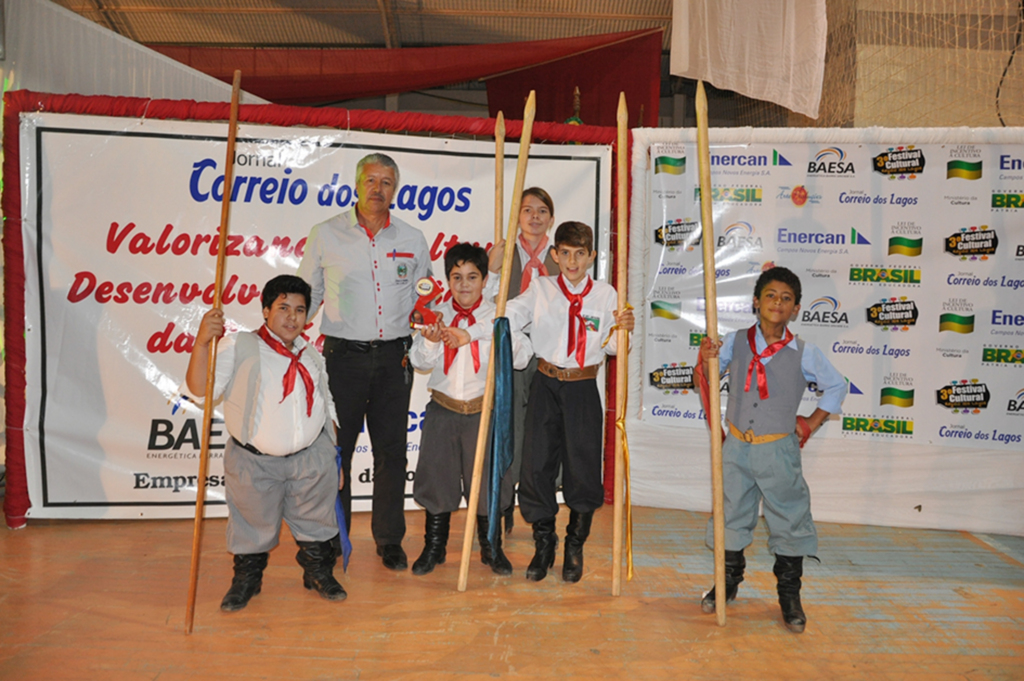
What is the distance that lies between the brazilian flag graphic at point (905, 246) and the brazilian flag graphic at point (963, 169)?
1.31 ft

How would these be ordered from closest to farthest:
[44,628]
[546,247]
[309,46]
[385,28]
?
[44,628] < [546,247] < [385,28] < [309,46]

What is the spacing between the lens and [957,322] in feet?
13.9

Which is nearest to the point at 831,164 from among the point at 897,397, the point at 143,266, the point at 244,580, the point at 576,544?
the point at 897,397

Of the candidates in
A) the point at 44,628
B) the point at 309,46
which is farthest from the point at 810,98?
the point at 309,46

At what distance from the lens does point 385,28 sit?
7.86 metres

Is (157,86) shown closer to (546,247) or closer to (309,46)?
(546,247)

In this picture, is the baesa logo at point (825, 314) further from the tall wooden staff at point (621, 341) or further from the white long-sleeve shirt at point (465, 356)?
the white long-sleeve shirt at point (465, 356)

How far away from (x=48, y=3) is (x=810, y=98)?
172 inches

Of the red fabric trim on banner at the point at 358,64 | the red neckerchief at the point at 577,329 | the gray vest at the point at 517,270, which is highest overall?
the red fabric trim on banner at the point at 358,64

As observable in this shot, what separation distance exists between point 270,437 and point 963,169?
12.7ft

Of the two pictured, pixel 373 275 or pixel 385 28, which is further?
pixel 385 28

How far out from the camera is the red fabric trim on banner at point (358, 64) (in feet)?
22.3

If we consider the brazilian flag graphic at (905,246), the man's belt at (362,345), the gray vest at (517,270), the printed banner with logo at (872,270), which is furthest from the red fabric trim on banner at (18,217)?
the brazilian flag graphic at (905,246)

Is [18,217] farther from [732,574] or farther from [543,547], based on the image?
[732,574]
